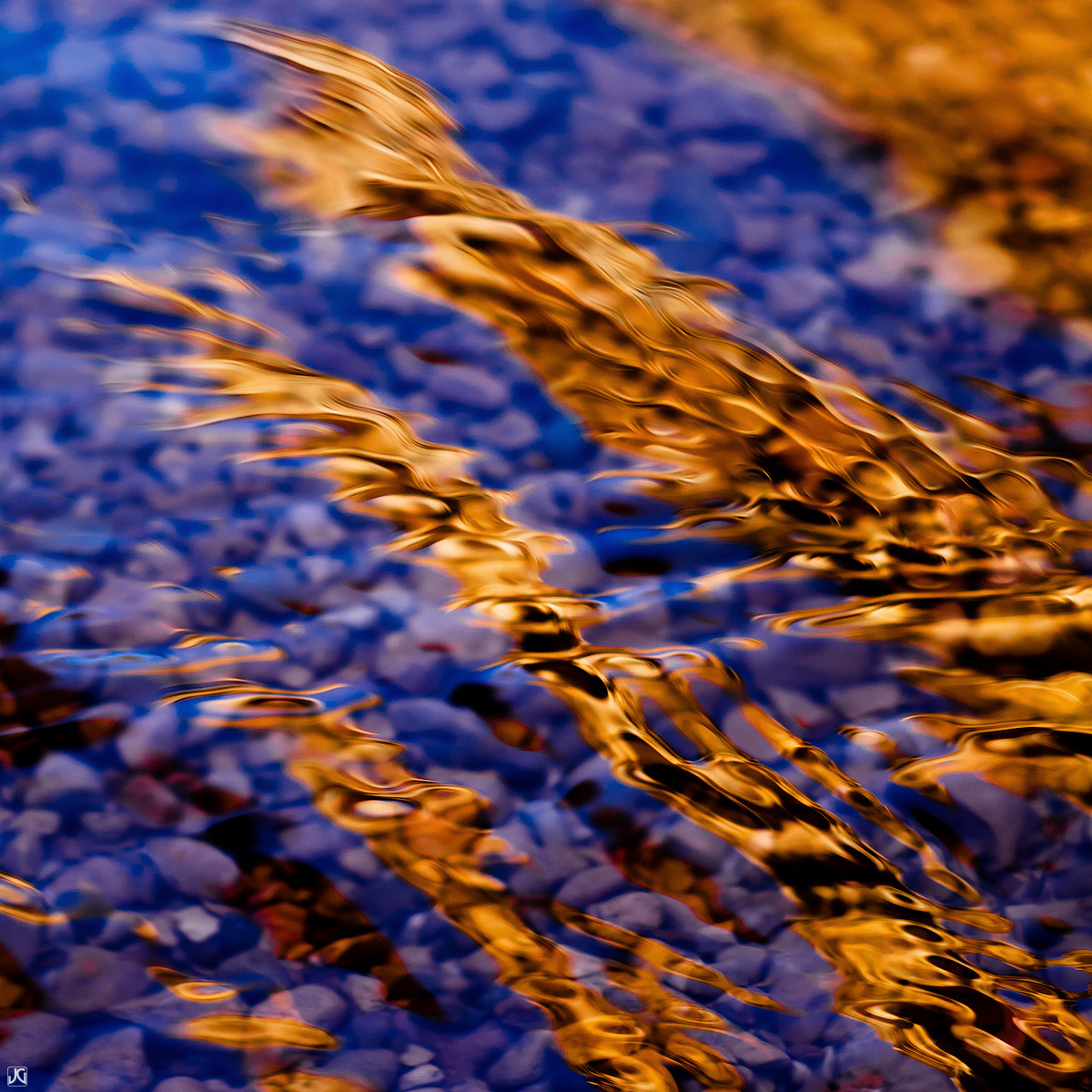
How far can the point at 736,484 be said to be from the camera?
1152 millimetres

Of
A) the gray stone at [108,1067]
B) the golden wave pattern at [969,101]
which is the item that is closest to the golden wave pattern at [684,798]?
the gray stone at [108,1067]

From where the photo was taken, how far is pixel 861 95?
1.59m

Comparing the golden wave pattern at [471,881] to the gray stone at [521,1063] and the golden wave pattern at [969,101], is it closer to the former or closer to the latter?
the gray stone at [521,1063]

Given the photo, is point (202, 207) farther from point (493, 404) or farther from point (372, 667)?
point (372, 667)

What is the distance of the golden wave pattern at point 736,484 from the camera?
0.87m

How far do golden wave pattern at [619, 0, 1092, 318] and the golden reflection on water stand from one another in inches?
13.6

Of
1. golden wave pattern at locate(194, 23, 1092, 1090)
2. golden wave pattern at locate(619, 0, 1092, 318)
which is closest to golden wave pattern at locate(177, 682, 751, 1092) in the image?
golden wave pattern at locate(194, 23, 1092, 1090)

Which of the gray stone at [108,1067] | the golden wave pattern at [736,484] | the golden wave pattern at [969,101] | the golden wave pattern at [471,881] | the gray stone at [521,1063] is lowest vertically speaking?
the gray stone at [108,1067]

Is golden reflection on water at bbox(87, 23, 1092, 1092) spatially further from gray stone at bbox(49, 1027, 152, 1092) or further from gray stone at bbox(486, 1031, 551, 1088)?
gray stone at bbox(49, 1027, 152, 1092)

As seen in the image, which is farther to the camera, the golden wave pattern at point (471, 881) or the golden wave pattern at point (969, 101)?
the golden wave pattern at point (969, 101)

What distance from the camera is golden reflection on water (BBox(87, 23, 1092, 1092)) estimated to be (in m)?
0.87

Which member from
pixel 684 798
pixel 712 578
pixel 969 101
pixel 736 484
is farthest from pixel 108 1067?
pixel 969 101

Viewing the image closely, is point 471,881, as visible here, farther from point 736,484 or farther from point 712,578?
point 736,484

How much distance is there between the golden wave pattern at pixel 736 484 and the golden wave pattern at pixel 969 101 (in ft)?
1.16
